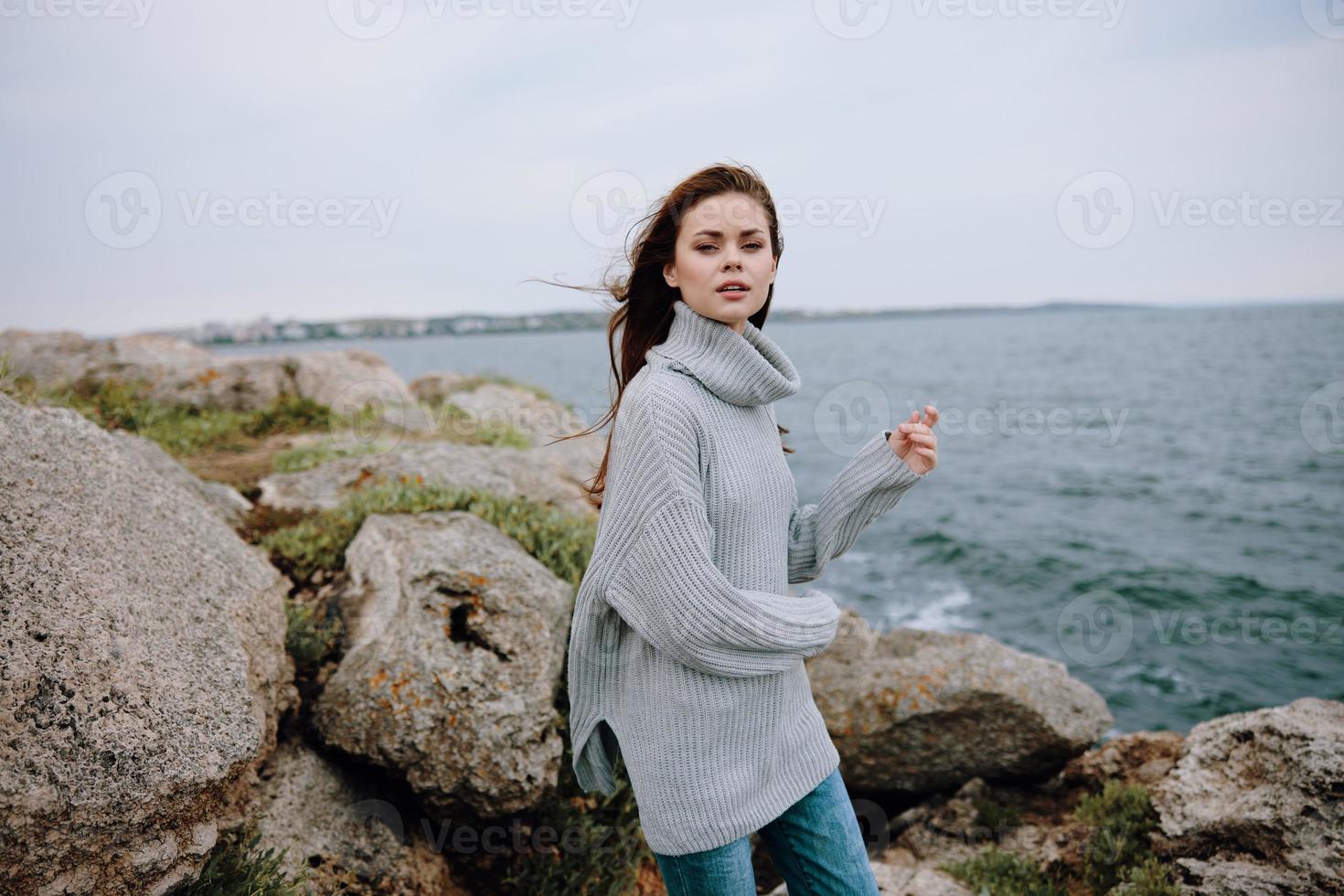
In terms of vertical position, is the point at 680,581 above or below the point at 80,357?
below

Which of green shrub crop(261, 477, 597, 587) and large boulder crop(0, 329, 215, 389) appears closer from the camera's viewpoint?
green shrub crop(261, 477, 597, 587)

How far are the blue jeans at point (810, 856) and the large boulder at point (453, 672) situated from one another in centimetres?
147

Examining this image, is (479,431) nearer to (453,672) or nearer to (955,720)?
(453,672)

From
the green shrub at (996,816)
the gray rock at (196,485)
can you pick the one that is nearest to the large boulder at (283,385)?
the gray rock at (196,485)

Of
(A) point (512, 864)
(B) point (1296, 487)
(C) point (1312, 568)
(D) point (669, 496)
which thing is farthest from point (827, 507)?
(B) point (1296, 487)

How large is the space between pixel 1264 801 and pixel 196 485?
632 cm

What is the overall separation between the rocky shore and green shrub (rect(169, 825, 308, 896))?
12 mm

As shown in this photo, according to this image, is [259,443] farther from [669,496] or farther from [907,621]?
[907,621]

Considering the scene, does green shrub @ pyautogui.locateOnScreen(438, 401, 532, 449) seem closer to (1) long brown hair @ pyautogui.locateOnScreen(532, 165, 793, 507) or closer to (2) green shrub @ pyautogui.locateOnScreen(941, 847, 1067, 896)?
(1) long brown hair @ pyautogui.locateOnScreen(532, 165, 793, 507)

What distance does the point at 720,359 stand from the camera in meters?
2.75

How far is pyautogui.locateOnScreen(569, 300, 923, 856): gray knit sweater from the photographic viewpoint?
2.45 metres

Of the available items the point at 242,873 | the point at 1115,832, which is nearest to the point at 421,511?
the point at 242,873

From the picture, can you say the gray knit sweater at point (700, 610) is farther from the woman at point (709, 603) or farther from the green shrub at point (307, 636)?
the green shrub at point (307, 636)

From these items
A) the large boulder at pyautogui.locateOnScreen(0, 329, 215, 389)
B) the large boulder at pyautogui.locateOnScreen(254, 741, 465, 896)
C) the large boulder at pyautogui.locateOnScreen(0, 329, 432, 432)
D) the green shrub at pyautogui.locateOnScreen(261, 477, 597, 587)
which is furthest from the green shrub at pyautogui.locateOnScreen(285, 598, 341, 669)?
the large boulder at pyautogui.locateOnScreen(0, 329, 215, 389)
